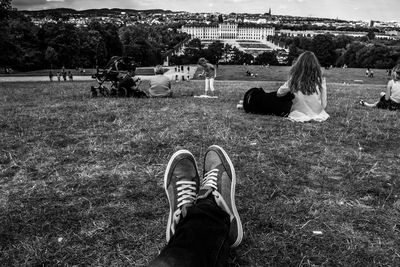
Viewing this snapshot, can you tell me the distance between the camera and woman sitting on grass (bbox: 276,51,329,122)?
6922mm

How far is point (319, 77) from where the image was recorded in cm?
707

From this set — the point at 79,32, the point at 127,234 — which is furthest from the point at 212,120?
the point at 79,32

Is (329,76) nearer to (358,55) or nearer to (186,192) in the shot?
(186,192)

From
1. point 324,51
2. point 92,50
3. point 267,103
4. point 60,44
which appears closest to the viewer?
point 267,103

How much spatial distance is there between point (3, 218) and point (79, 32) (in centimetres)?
7582

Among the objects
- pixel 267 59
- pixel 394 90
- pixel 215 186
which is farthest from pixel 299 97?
pixel 267 59

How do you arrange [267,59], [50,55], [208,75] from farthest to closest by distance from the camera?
1. [267,59]
2. [50,55]
3. [208,75]

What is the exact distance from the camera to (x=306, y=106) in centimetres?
697

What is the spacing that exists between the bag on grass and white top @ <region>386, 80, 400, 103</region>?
3.57 meters

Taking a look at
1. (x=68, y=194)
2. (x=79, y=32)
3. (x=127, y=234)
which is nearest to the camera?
(x=127, y=234)

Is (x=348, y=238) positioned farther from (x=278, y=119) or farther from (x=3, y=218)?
(x=278, y=119)

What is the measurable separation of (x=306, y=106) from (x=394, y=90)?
3516mm

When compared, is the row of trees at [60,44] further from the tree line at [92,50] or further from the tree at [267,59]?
the tree at [267,59]

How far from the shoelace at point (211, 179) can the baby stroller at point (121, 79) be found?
8.93 m
